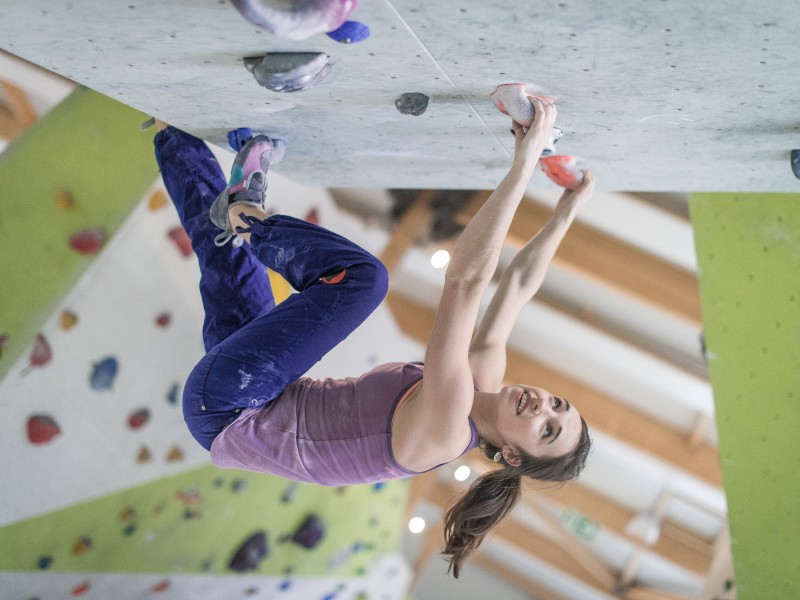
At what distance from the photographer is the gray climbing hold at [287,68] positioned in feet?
5.23

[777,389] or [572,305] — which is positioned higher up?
[777,389]

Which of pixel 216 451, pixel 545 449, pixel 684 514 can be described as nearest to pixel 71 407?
pixel 216 451

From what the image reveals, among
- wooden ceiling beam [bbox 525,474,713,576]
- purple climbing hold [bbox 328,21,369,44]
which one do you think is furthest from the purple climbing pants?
wooden ceiling beam [bbox 525,474,713,576]

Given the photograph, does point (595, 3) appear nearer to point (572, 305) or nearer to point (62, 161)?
point (62, 161)

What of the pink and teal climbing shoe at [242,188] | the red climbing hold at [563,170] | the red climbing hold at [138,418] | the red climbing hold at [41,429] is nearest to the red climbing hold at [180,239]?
the red climbing hold at [138,418]

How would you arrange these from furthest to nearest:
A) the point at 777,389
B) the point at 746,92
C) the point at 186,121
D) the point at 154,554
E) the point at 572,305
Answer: the point at 572,305
the point at 154,554
the point at 777,389
the point at 186,121
the point at 746,92

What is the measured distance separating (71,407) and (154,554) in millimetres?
936

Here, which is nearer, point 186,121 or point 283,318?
point 283,318

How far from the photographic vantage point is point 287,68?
5.23 ft

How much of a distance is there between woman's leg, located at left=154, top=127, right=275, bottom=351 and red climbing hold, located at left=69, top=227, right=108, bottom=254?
536 millimetres

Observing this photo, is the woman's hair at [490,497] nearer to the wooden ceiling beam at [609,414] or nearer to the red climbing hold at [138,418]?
the red climbing hold at [138,418]

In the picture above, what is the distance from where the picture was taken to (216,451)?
1.91 m

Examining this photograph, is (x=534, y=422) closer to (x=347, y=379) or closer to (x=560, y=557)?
(x=347, y=379)

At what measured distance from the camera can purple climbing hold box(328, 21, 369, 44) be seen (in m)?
1.47
